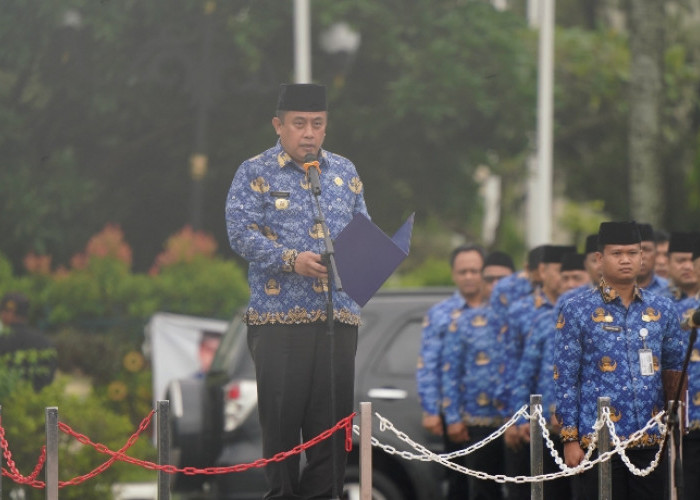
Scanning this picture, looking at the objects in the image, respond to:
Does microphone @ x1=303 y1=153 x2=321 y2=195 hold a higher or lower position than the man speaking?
higher

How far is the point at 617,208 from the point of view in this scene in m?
31.3

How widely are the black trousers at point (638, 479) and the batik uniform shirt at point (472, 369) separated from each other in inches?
95.1

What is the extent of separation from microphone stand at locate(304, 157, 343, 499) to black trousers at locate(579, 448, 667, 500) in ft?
4.72

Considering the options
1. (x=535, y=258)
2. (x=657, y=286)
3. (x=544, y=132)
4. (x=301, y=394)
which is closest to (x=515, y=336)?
(x=535, y=258)

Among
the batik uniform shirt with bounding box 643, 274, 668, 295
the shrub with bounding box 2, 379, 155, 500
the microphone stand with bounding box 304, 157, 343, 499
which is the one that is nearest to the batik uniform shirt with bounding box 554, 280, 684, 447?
the microphone stand with bounding box 304, 157, 343, 499

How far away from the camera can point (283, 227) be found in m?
8.26

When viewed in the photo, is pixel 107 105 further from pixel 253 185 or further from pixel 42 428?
pixel 253 185

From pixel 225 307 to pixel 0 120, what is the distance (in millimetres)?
4271

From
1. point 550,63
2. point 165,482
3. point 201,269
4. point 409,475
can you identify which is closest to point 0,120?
point 201,269

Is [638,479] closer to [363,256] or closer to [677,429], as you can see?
[677,429]

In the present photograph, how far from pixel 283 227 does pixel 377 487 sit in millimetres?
3929

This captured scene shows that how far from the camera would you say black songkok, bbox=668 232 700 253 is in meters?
10.6

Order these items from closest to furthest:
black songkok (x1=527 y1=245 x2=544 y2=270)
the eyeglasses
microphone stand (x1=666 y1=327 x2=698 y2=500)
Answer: microphone stand (x1=666 y1=327 x2=698 y2=500) → black songkok (x1=527 y1=245 x2=544 y2=270) → the eyeglasses

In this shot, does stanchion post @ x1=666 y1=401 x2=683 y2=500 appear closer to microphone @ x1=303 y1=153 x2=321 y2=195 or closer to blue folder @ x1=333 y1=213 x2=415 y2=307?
blue folder @ x1=333 y1=213 x2=415 y2=307
